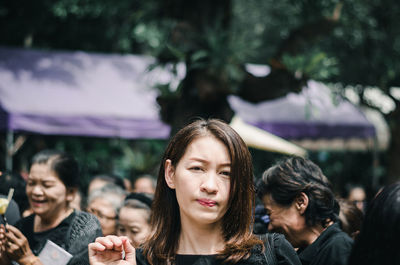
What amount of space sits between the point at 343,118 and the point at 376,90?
8.49 feet

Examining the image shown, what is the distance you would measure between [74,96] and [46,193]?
6.54m

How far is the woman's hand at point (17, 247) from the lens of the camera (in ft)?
9.59

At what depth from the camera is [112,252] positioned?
205 centimetres

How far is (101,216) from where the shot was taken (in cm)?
451

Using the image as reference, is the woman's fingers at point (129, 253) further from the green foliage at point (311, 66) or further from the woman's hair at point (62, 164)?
the green foliage at point (311, 66)

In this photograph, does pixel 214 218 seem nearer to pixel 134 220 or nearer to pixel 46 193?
pixel 46 193

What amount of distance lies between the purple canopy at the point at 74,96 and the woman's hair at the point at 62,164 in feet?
16.4

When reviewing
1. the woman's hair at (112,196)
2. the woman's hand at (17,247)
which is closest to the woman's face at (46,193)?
the woman's hand at (17,247)

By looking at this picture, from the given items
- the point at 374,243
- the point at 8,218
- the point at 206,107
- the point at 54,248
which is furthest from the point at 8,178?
the point at 374,243

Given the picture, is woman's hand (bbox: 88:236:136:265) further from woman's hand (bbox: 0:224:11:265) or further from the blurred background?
the blurred background

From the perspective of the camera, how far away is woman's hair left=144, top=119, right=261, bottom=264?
208 cm

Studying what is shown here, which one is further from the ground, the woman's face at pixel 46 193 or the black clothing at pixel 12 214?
the woman's face at pixel 46 193

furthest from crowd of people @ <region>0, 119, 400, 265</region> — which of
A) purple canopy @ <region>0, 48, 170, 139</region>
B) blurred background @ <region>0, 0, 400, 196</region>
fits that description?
purple canopy @ <region>0, 48, 170, 139</region>

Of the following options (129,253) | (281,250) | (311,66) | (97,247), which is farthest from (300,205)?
(311,66)
